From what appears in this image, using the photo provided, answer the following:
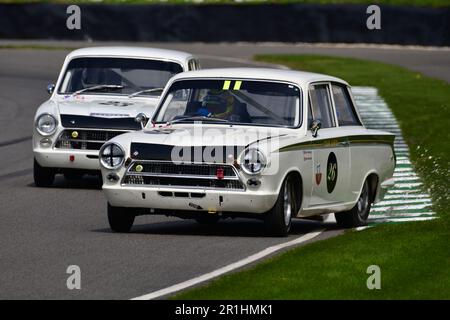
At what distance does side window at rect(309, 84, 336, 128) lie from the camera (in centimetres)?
1323

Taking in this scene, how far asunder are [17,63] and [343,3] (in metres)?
10.0

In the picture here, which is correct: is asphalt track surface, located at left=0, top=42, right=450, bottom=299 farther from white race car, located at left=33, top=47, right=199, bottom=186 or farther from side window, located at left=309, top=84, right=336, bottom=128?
side window, located at left=309, top=84, right=336, bottom=128

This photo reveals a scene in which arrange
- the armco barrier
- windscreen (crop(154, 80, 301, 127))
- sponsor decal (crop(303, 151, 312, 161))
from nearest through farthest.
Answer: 1. sponsor decal (crop(303, 151, 312, 161))
2. windscreen (crop(154, 80, 301, 127))
3. the armco barrier

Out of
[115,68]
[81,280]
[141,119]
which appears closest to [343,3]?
[115,68]

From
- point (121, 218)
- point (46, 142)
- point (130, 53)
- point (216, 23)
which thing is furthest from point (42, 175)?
point (216, 23)

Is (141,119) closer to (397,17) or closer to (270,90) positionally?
(270,90)

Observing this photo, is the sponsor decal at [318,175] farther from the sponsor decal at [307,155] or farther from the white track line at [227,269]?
the white track line at [227,269]

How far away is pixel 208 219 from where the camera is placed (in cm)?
1287

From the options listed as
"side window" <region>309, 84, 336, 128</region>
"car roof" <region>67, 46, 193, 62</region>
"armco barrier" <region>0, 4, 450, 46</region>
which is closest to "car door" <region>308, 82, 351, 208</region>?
"side window" <region>309, 84, 336, 128</region>

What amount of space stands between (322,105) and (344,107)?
52 centimetres

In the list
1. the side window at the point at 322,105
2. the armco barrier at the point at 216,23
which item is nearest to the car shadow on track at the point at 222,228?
the side window at the point at 322,105

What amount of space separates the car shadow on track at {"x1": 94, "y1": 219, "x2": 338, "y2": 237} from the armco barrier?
91.0ft

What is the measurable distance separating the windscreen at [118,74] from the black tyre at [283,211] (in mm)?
5218

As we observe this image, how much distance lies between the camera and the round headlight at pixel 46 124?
1632 centimetres
